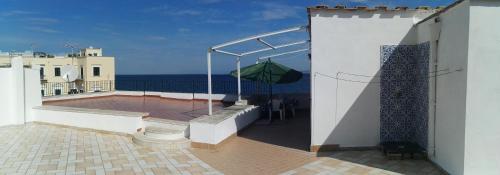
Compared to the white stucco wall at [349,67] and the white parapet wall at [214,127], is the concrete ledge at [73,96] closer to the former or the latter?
the white parapet wall at [214,127]

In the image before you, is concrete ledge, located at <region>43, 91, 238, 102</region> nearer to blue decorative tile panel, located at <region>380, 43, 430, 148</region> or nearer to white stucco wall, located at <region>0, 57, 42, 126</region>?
white stucco wall, located at <region>0, 57, 42, 126</region>

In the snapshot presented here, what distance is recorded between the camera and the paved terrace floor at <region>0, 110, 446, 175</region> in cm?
734

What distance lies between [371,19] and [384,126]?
2617 mm

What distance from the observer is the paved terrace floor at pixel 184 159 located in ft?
24.1

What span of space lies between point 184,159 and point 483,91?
613cm

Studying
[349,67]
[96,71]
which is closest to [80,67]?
[96,71]

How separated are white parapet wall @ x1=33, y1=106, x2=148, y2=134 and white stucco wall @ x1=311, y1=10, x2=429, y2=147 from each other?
18.6 feet

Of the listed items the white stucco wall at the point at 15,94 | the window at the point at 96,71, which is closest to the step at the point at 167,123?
the white stucco wall at the point at 15,94

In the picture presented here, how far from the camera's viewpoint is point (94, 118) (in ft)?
38.8

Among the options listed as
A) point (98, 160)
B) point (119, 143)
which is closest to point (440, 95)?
point (98, 160)

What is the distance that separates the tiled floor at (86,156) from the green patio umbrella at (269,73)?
486 cm

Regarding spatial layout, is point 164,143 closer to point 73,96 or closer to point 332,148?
point 332,148

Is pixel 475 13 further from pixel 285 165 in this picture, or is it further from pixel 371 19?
pixel 285 165

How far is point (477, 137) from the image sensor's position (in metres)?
6.05
